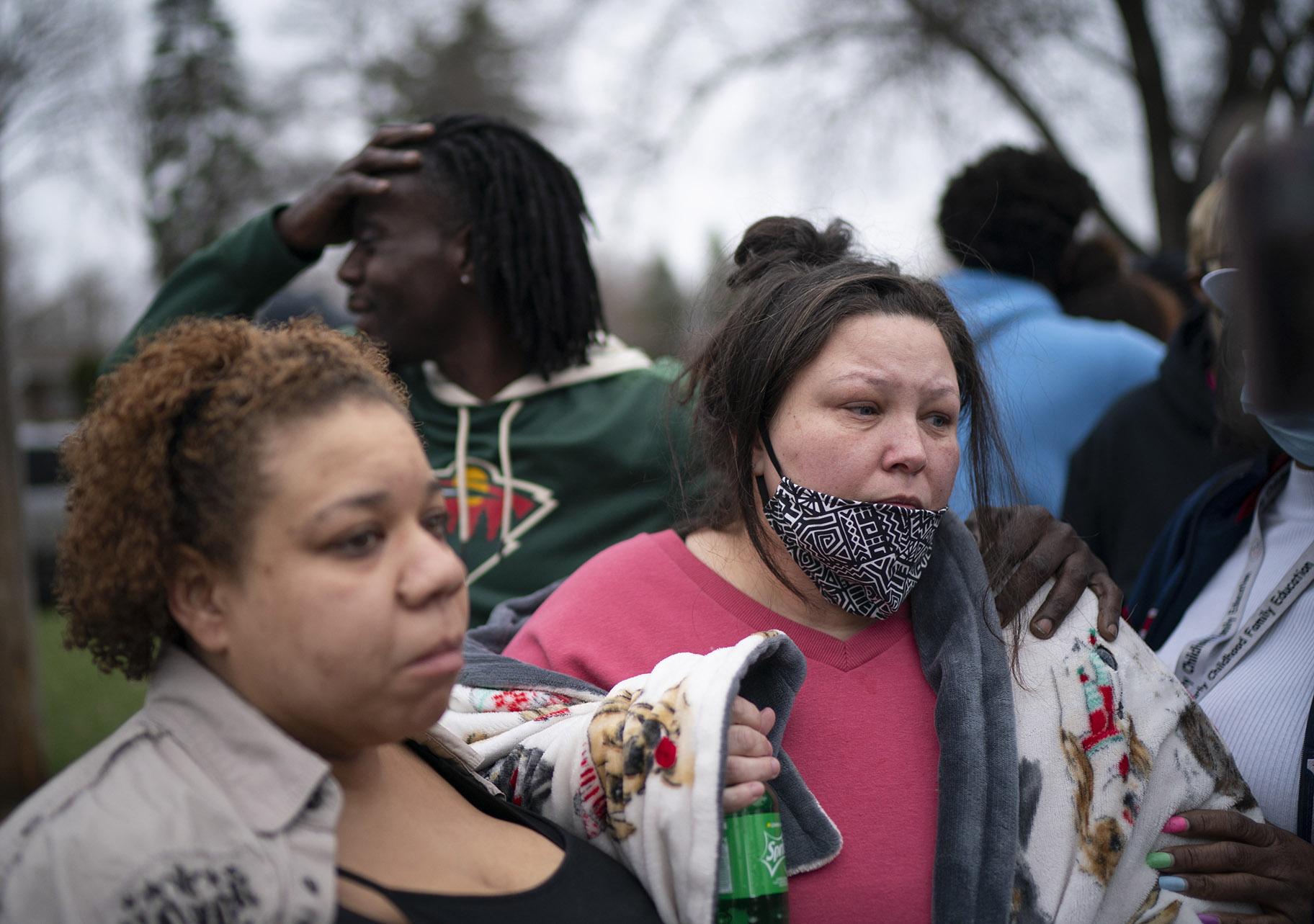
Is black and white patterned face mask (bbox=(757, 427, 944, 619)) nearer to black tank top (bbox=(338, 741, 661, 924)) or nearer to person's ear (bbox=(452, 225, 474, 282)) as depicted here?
black tank top (bbox=(338, 741, 661, 924))

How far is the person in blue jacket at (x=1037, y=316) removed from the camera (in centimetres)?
368

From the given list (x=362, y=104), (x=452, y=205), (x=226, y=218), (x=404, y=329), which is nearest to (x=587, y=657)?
(x=404, y=329)

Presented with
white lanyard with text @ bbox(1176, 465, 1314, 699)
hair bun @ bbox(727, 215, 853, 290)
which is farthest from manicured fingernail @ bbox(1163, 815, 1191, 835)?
hair bun @ bbox(727, 215, 853, 290)

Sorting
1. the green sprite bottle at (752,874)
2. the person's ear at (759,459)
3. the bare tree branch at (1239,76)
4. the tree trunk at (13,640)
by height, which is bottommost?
the tree trunk at (13,640)

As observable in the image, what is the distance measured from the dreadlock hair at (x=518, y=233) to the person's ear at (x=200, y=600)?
6.12 ft

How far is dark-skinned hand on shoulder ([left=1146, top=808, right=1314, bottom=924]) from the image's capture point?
204 cm

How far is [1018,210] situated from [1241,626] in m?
2.20

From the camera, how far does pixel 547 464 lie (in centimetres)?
314

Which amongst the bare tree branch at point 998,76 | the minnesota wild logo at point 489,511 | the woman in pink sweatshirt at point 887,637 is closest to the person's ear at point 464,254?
the minnesota wild logo at point 489,511

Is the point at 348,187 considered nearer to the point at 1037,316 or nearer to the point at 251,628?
the point at 251,628

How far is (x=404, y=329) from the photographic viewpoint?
3203mm

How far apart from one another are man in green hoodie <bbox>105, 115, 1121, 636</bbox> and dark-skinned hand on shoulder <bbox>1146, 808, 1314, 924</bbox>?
1377 mm

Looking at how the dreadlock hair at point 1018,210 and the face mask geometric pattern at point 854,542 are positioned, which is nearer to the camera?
the face mask geometric pattern at point 854,542

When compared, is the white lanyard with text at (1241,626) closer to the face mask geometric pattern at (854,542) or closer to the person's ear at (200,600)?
the face mask geometric pattern at (854,542)
